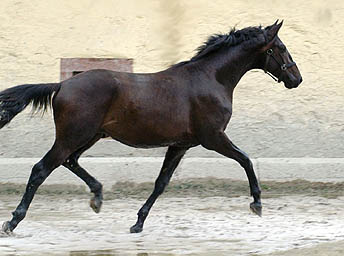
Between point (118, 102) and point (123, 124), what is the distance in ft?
0.64

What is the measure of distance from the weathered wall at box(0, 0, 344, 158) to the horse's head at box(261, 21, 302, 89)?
2418 millimetres

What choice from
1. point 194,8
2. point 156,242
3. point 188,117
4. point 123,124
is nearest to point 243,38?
point 188,117

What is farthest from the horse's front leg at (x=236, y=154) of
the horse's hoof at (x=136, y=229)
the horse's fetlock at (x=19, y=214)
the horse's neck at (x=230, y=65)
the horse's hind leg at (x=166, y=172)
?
the horse's fetlock at (x=19, y=214)

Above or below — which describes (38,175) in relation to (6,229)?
above

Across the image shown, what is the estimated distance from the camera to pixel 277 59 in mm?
7379

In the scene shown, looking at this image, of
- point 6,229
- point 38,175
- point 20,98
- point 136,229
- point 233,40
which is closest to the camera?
point 6,229

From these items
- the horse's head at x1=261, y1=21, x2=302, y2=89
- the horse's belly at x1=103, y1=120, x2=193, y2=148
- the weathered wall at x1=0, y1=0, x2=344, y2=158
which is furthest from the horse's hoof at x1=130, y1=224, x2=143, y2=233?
the weathered wall at x1=0, y1=0, x2=344, y2=158

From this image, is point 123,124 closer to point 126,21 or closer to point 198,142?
point 198,142

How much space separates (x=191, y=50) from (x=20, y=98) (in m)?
3.68

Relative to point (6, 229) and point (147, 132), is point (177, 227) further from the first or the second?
point (6, 229)

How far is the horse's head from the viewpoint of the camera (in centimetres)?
730

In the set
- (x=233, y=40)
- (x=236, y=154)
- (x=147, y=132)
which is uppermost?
(x=233, y=40)

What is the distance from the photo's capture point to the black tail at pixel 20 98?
670 centimetres

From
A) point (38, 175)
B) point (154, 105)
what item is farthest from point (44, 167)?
point (154, 105)
